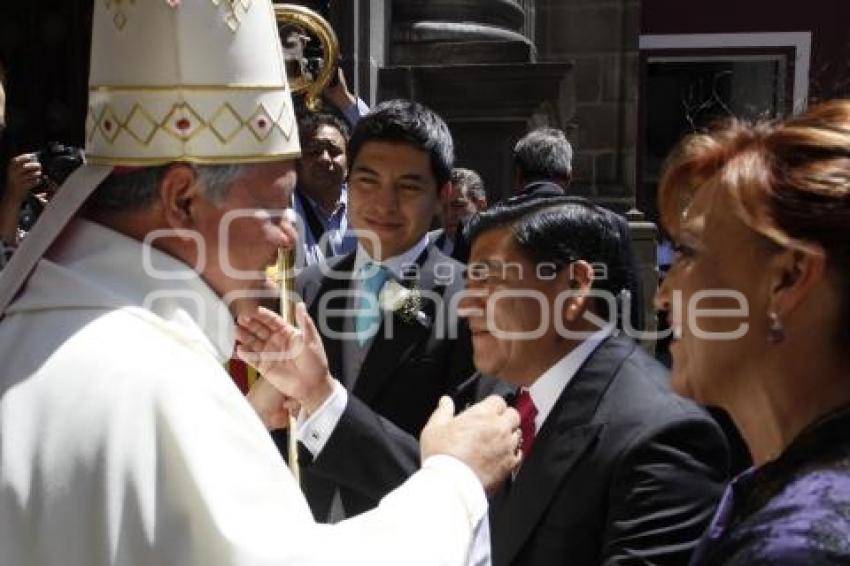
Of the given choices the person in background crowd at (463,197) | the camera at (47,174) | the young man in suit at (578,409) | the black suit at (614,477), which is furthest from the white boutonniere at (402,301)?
the person in background crowd at (463,197)

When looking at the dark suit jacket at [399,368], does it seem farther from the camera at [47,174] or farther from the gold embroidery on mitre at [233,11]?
the camera at [47,174]

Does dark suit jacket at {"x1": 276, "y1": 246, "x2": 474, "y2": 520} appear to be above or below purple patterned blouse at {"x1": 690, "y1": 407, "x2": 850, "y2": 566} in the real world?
below

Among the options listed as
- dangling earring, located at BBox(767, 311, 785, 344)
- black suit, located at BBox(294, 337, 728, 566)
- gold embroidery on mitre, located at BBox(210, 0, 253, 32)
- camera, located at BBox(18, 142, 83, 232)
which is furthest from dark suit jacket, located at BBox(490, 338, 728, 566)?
camera, located at BBox(18, 142, 83, 232)

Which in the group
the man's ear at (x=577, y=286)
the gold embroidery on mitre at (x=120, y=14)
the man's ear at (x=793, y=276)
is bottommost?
the man's ear at (x=577, y=286)

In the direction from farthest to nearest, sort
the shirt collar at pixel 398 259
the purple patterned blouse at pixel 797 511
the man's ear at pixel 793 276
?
the shirt collar at pixel 398 259
the man's ear at pixel 793 276
the purple patterned blouse at pixel 797 511

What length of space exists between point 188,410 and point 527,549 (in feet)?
2.43

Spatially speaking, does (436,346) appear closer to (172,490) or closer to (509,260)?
(509,260)

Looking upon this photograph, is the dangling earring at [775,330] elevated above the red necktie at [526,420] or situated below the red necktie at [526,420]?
above

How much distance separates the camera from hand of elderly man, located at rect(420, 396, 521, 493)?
1688 mm

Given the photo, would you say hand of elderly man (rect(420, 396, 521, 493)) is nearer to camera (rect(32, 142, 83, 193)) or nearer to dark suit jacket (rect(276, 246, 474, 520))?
dark suit jacket (rect(276, 246, 474, 520))

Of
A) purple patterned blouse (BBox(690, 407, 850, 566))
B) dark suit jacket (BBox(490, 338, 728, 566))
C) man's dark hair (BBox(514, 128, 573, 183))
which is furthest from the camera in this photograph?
man's dark hair (BBox(514, 128, 573, 183))

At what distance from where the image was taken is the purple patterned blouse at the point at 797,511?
1105 mm

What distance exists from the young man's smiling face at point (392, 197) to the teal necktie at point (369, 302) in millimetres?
53

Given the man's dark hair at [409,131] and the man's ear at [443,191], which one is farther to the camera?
the man's ear at [443,191]
